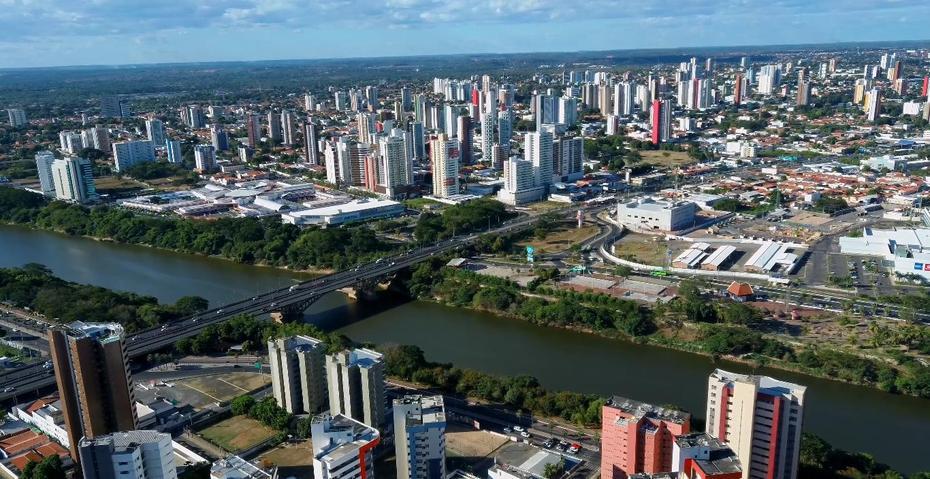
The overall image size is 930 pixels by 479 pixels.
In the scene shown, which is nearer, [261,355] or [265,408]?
[265,408]

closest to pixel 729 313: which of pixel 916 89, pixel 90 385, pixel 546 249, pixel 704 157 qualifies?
pixel 546 249

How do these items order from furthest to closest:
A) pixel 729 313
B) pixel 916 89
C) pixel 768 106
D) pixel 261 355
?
pixel 916 89 < pixel 768 106 < pixel 729 313 < pixel 261 355

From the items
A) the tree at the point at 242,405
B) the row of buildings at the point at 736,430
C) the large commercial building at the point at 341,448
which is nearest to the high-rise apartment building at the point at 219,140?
the tree at the point at 242,405

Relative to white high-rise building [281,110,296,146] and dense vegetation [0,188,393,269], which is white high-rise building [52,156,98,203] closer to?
dense vegetation [0,188,393,269]

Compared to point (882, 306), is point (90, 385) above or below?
above

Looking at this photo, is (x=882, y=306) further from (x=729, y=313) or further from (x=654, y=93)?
(x=654, y=93)

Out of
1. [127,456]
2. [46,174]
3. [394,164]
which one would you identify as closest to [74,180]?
[46,174]
